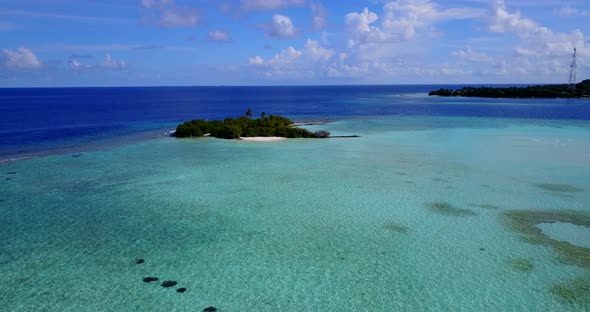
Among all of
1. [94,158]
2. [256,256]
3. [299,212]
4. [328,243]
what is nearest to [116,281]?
[256,256]

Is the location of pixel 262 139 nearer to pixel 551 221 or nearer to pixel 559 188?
pixel 559 188

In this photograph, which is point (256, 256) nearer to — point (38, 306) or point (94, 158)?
point (38, 306)

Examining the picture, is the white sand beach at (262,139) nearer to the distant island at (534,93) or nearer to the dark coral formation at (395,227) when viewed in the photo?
the dark coral formation at (395,227)

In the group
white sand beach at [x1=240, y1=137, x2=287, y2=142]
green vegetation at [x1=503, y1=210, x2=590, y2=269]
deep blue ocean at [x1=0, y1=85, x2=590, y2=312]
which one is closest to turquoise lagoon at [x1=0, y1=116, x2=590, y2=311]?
deep blue ocean at [x1=0, y1=85, x2=590, y2=312]

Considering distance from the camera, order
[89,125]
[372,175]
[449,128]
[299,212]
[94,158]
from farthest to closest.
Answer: [89,125]
[449,128]
[94,158]
[372,175]
[299,212]

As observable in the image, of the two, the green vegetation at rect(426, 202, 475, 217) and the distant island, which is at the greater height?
the distant island

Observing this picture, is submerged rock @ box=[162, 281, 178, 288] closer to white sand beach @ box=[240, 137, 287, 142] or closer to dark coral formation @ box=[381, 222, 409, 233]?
dark coral formation @ box=[381, 222, 409, 233]
